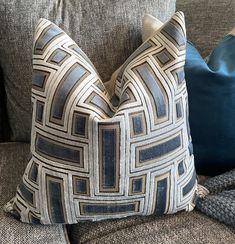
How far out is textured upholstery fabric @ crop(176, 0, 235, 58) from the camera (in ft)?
4.35

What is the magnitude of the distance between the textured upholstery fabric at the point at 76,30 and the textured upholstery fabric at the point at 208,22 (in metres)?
0.14

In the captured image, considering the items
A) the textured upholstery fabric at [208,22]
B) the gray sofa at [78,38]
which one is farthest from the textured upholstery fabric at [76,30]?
the textured upholstery fabric at [208,22]

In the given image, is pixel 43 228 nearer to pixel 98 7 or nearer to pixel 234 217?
pixel 234 217

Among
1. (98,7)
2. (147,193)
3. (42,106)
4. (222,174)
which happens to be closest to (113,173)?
(147,193)

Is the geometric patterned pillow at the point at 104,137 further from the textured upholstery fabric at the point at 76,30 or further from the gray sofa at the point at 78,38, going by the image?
the textured upholstery fabric at the point at 76,30

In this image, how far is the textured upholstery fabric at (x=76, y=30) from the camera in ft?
3.91

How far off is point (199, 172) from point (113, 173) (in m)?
0.38

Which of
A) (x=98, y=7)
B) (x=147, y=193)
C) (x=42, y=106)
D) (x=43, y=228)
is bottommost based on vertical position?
(x=43, y=228)

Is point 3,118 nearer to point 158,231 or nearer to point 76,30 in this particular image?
point 76,30

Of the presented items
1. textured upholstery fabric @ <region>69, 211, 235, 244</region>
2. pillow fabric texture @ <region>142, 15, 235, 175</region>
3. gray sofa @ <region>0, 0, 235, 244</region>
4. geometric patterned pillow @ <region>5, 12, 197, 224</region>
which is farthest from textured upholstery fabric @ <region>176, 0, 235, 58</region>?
textured upholstery fabric @ <region>69, 211, 235, 244</region>

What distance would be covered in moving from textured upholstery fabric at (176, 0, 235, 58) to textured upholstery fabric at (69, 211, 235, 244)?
573 millimetres

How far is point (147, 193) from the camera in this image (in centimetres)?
96

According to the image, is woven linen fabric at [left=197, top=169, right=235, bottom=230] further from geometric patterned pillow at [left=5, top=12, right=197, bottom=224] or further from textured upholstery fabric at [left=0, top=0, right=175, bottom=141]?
textured upholstery fabric at [left=0, top=0, right=175, bottom=141]

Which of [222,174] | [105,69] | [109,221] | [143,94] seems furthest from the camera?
[105,69]
